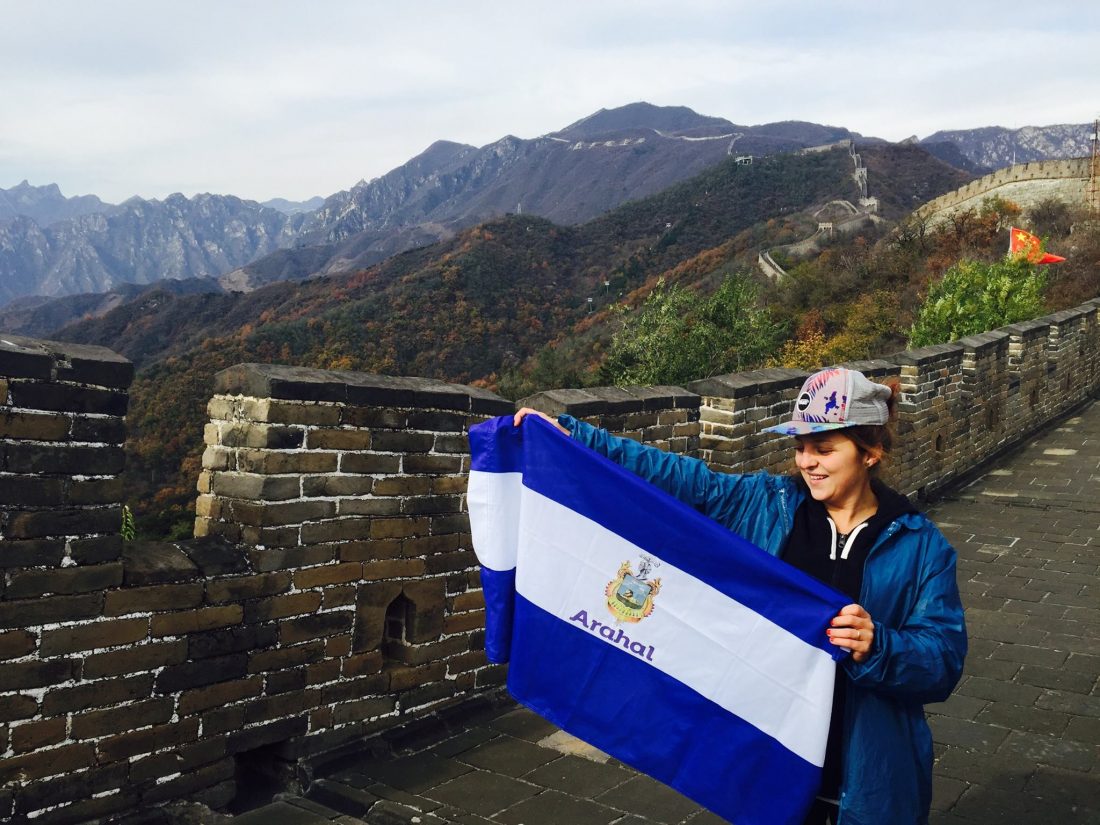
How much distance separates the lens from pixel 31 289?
19850 cm

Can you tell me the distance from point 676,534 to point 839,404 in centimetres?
49

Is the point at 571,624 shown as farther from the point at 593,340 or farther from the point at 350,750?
the point at 593,340

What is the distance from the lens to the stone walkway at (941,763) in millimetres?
3104

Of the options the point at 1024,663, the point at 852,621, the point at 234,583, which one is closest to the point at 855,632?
the point at 852,621

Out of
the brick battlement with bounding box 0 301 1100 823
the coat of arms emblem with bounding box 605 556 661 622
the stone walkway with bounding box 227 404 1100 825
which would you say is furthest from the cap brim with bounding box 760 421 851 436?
the brick battlement with bounding box 0 301 1100 823

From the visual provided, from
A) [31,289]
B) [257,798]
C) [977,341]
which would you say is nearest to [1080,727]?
[257,798]

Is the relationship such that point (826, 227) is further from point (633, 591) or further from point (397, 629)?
A: point (633, 591)

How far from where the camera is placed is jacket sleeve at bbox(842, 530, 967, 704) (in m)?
1.92

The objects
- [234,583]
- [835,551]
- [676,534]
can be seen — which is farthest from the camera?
[234,583]

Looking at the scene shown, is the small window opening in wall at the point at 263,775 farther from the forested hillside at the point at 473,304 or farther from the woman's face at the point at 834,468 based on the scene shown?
the forested hillside at the point at 473,304

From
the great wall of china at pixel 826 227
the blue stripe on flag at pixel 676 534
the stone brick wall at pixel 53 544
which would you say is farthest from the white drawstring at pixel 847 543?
the great wall of china at pixel 826 227

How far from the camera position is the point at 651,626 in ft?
7.61

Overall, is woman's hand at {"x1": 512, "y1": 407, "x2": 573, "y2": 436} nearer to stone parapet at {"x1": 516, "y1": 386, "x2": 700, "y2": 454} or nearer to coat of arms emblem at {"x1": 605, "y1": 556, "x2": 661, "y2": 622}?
coat of arms emblem at {"x1": 605, "y1": 556, "x2": 661, "y2": 622}

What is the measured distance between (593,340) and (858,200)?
114 feet
